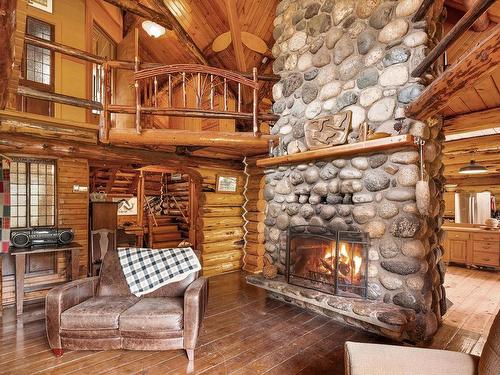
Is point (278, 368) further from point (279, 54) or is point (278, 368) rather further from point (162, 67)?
point (279, 54)

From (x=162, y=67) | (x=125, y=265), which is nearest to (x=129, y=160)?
(x=162, y=67)

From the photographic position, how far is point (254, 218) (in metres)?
5.55

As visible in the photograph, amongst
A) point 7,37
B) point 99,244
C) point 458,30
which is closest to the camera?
point 7,37

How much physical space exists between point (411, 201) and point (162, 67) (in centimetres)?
300

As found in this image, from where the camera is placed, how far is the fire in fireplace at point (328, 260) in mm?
2750

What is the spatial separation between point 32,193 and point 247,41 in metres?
4.13

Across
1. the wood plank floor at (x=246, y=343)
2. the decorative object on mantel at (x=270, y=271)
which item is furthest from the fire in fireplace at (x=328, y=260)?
the wood plank floor at (x=246, y=343)

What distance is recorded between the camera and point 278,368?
86.5 inches

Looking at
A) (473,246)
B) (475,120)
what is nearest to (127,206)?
(475,120)

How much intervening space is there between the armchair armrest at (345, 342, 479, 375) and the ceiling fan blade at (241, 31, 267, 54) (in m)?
4.85

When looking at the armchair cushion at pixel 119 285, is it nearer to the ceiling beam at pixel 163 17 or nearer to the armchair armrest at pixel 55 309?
the armchair armrest at pixel 55 309

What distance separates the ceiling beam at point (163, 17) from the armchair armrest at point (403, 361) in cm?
527

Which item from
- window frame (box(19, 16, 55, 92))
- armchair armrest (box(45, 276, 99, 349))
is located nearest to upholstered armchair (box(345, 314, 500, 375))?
armchair armrest (box(45, 276, 99, 349))

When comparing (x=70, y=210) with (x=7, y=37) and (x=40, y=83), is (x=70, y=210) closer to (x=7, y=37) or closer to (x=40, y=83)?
(x=40, y=83)
